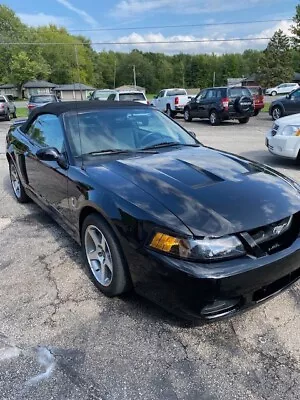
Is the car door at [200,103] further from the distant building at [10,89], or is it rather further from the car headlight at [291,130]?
the distant building at [10,89]

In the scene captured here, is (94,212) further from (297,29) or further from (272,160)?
(297,29)

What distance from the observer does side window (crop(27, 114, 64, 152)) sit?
12.1ft

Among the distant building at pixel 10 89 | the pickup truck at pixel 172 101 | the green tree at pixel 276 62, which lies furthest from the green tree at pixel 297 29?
the distant building at pixel 10 89

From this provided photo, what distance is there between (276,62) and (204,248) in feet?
216

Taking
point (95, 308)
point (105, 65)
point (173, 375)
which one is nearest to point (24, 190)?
point (95, 308)

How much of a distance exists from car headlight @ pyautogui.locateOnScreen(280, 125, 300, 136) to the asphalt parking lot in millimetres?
4567

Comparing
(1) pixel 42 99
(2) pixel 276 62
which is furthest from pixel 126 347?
(2) pixel 276 62

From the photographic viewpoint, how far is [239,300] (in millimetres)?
2326

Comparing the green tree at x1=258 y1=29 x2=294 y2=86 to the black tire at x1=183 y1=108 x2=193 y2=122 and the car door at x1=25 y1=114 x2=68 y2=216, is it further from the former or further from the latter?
the car door at x1=25 y1=114 x2=68 y2=216

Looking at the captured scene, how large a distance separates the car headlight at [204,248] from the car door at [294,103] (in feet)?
47.6

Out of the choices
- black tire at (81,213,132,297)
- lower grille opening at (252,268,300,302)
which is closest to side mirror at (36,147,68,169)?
black tire at (81,213,132,297)

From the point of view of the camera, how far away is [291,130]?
705cm

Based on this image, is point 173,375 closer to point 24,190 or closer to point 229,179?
point 229,179

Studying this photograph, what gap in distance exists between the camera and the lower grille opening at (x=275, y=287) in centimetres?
241
